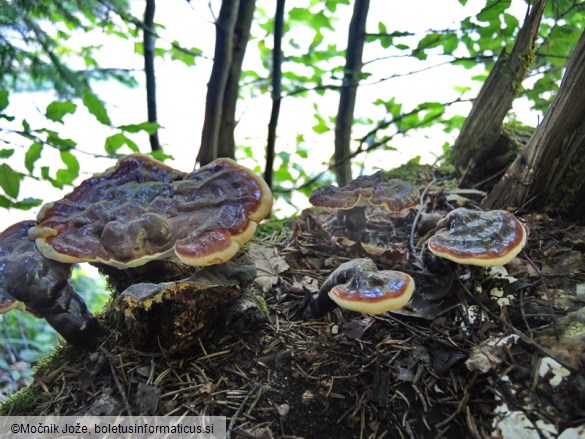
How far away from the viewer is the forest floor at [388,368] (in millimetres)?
1999

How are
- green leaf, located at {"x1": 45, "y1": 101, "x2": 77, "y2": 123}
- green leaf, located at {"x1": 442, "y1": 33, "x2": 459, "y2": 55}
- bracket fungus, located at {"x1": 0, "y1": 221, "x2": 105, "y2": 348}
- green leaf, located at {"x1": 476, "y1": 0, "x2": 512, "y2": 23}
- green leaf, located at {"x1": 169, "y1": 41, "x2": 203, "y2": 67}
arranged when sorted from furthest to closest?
Answer: 1. green leaf, located at {"x1": 169, "y1": 41, "x2": 203, "y2": 67}
2. green leaf, located at {"x1": 442, "y1": 33, "x2": 459, "y2": 55}
3. green leaf, located at {"x1": 476, "y1": 0, "x2": 512, "y2": 23}
4. green leaf, located at {"x1": 45, "y1": 101, "x2": 77, "y2": 123}
5. bracket fungus, located at {"x1": 0, "y1": 221, "x2": 105, "y2": 348}

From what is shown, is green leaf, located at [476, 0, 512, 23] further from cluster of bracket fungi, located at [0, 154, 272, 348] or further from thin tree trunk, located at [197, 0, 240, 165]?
cluster of bracket fungi, located at [0, 154, 272, 348]

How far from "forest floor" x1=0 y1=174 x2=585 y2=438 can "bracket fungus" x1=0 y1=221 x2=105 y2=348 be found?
0.63ft

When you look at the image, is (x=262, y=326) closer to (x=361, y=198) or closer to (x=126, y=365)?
(x=126, y=365)

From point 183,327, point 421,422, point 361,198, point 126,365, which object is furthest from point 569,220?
point 126,365

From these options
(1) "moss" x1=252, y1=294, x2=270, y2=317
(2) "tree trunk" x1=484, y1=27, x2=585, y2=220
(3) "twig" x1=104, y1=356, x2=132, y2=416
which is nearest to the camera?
(3) "twig" x1=104, y1=356, x2=132, y2=416

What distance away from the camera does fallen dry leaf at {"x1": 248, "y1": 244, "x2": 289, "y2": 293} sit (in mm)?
2965

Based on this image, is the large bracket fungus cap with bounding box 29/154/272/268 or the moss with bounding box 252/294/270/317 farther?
the moss with bounding box 252/294/270/317

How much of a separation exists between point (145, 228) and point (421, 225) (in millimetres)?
2150

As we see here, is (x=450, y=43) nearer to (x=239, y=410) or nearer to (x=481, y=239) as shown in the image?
(x=481, y=239)

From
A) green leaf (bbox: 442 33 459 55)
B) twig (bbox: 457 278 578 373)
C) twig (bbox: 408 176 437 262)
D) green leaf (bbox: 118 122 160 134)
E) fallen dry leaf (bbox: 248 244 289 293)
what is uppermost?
green leaf (bbox: 442 33 459 55)

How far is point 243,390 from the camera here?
2.20 meters

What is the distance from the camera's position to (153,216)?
7.84ft

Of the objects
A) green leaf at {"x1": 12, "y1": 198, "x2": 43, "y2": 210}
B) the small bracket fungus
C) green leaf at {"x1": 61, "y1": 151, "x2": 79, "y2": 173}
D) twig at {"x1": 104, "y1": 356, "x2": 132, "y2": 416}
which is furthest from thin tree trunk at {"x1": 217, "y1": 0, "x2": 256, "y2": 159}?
twig at {"x1": 104, "y1": 356, "x2": 132, "y2": 416}
